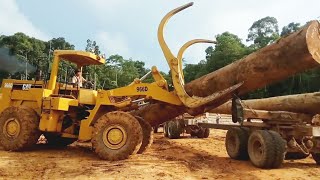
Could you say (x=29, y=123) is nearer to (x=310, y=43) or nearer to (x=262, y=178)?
Answer: (x=262, y=178)

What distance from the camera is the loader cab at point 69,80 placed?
9.72 meters

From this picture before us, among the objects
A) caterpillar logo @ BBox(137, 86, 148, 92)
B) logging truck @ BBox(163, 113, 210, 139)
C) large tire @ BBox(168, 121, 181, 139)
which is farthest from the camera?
large tire @ BBox(168, 121, 181, 139)

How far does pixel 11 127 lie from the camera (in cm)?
938

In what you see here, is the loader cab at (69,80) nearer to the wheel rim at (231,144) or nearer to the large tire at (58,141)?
the large tire at (58,141)

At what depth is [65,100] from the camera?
9.34 meters

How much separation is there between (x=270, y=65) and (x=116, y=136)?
11.9 ft

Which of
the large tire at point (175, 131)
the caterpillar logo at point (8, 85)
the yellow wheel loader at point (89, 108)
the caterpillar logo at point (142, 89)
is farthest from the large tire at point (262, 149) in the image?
the large tire at point (175, 131)

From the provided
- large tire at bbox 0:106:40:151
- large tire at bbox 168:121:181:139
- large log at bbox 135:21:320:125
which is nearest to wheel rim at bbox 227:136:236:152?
large log at bbox 135:21:320:125

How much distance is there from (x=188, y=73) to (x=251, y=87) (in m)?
52.9

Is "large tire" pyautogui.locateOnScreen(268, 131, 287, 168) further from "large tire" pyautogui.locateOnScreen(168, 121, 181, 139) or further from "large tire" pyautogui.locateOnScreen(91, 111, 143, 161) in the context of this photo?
"large tire" pyautogui.locateOnScreen(168, 121, 181, 139)

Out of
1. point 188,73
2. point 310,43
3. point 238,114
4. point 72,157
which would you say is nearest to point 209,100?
point 238,114

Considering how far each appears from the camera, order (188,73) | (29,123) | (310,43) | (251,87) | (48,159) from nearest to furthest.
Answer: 1. (310,43)
2. (251,87)
3. (48,159)
4. (29,123)
5. (188,73)

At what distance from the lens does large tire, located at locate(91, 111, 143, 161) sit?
8.23 metres

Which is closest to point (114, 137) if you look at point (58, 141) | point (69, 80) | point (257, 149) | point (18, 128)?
point (18, 128)
